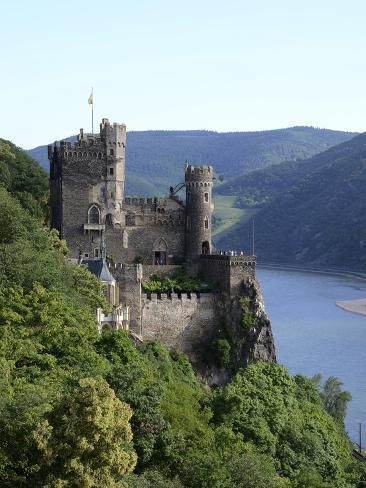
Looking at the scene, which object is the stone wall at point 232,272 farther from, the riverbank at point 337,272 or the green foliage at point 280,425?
the riverbank at point 337,272

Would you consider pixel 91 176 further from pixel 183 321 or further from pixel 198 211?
pixel 183 321

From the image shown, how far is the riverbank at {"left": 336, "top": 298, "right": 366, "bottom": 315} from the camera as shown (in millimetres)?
103750

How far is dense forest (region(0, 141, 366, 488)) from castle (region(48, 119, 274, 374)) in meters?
3.75

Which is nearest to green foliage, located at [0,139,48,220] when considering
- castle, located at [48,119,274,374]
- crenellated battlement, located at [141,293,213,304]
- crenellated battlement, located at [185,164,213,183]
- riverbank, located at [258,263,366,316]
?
castle, located at [48,119,274,374]

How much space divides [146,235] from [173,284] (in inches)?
142

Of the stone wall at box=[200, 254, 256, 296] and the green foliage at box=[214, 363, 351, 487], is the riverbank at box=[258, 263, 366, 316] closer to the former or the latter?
the stone wall at box=[200, 254, 256, 296]

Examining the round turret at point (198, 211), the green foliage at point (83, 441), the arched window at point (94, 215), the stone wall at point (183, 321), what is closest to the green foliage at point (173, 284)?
the stone wall at point (183, 321)

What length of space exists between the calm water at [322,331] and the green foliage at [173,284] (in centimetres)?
1472

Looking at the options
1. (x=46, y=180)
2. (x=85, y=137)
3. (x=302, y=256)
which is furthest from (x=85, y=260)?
(x=302, y=256)

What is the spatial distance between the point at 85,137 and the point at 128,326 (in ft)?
35.7

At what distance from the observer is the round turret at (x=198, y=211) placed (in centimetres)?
5144

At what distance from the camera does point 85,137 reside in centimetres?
5100

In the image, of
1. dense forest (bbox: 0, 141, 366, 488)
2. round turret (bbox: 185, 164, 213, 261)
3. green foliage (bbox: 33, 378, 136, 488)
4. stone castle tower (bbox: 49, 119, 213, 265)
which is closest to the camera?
green foliage (bbox: 33, 378, 136, 488)

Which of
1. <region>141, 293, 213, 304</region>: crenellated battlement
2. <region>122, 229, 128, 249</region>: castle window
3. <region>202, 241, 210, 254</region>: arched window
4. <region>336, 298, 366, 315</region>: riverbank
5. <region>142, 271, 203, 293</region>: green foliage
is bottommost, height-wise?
<region>336, 298, 366, 315</region>: riverbank
